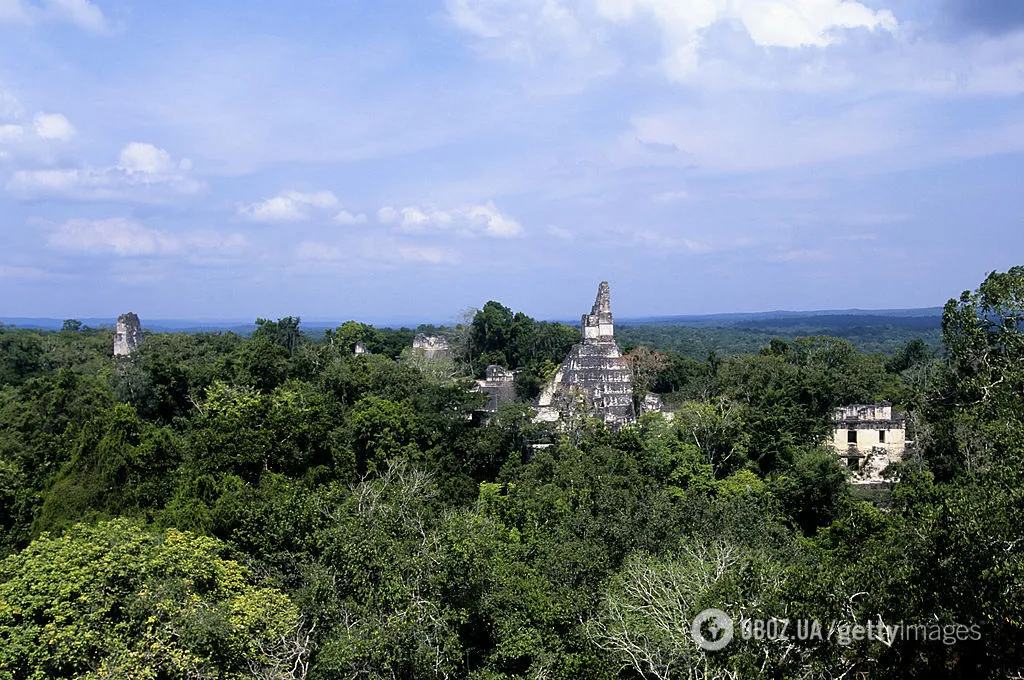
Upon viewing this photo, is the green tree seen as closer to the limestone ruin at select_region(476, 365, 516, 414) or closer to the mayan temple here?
the mayan temple

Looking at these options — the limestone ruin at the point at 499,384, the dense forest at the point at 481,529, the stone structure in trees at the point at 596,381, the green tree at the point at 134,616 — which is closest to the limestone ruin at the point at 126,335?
the dense forest at the point at 481,529

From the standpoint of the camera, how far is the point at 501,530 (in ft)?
51.1

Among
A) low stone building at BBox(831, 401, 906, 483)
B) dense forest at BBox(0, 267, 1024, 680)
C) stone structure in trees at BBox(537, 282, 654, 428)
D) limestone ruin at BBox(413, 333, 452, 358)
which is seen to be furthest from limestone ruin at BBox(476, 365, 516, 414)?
low stone building at BBox(831, 401, 906, 483)

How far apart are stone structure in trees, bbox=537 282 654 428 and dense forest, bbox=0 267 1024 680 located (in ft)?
6.90

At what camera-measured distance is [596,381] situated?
28.2 metres

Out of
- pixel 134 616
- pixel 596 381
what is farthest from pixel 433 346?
pixel 134 616

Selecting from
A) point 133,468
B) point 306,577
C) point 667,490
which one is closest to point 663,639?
point 306,577

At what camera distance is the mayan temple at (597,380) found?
1080 inches

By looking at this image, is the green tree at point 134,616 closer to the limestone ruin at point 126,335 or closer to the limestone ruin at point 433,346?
the limestone ruin at point 433,346

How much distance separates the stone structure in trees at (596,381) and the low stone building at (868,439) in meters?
6.91

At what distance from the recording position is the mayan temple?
2742cm

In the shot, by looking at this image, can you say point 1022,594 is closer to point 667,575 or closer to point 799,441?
point 667,575

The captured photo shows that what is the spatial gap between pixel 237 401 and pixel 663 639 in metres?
17.6

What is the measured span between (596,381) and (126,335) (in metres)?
28.9
